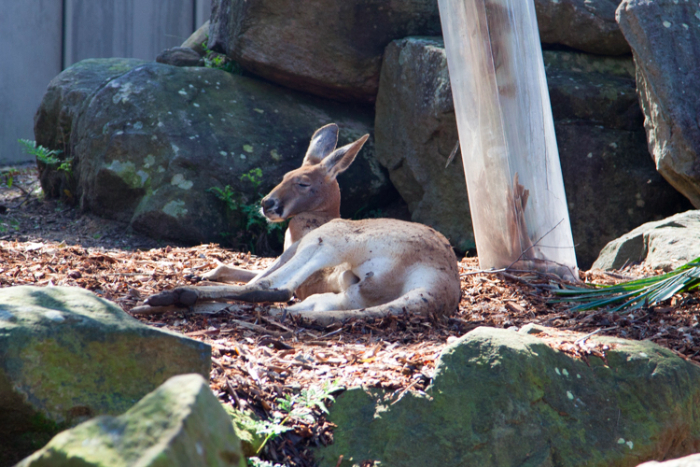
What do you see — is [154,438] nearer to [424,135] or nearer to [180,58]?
[424,135]

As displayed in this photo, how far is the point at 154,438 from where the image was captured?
3.78 ft

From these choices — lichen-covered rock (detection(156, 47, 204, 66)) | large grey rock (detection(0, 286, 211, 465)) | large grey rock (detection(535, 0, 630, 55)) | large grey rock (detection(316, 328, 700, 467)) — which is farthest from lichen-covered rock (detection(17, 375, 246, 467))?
lichen-covered rock (detection(156, 47, 204, 66))

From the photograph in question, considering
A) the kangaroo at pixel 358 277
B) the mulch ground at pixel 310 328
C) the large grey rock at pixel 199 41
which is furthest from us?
the large grey rock at pixel 199 41

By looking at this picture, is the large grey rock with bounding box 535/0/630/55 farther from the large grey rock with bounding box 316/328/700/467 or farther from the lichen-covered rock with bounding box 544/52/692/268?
the large grey rock with bounding box 316/328/700/467

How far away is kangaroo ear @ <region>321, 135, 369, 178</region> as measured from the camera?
16.7ft

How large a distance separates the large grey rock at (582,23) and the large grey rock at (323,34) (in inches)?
48.1

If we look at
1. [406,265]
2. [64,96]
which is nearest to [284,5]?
[64,96]

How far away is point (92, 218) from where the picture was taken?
21.6 feet

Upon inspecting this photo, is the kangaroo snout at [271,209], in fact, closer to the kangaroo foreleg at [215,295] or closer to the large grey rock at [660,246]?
the kangaroo foreleg at [215,295]

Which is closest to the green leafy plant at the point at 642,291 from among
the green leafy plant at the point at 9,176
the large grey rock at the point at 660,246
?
the large grey rock at the point at 660,246

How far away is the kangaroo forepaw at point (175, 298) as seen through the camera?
119 inches

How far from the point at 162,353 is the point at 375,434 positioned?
2.50 ft

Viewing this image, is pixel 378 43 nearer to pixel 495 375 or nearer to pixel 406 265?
pixel 406 265

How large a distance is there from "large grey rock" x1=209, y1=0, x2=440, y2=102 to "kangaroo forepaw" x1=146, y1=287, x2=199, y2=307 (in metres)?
4.19
